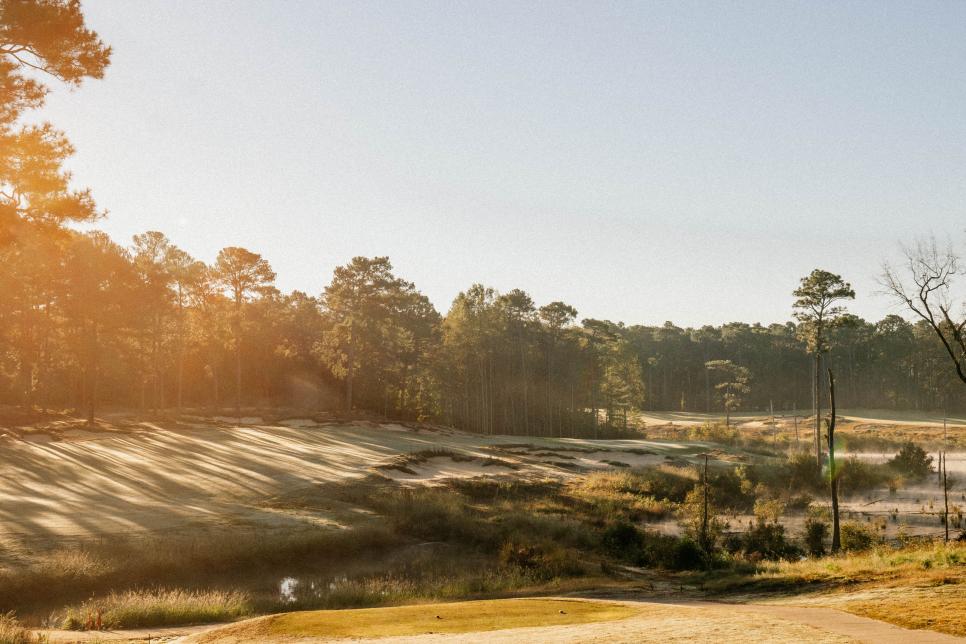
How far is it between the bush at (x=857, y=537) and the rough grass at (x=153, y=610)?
21.2m

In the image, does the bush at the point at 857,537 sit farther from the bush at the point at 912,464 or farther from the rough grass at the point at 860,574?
the bush at the point at 912,464

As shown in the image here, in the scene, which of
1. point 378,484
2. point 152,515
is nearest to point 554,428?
point 378,484

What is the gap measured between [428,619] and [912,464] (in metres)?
50.4

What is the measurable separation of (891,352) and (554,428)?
8375cm

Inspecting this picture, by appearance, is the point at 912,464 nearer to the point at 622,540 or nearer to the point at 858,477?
the point at 858,477

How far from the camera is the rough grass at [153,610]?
15.3m

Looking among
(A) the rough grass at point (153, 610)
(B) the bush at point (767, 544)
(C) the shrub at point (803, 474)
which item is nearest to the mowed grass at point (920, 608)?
(B) the bush at point (767, 544)

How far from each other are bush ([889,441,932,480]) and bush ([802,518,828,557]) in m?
25.8

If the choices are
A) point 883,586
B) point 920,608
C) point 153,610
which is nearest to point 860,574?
point 883,586

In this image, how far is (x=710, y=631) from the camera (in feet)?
33.5

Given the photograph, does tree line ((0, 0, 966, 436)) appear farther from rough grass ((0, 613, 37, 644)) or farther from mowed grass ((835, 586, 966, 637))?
rough grass ((0, 613, 37, 644))

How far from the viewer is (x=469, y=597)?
19609 millimetres

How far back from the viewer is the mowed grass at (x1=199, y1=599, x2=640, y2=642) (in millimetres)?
11914

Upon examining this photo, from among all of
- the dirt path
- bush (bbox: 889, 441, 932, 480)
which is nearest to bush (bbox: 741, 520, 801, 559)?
the dirt path
